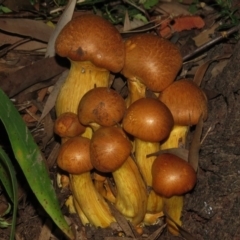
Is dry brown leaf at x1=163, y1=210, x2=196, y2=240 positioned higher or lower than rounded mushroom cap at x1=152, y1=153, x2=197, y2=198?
lower

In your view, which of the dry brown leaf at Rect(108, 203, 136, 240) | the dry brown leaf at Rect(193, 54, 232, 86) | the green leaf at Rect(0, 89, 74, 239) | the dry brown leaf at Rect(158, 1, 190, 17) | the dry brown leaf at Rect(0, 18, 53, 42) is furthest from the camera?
the dry brown leaf at Rect(158, 1, 190, 17)

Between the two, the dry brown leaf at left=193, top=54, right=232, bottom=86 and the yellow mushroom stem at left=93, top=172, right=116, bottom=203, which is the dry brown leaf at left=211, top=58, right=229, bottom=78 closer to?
the dry brown leaf at left=193, top=54, right=232, bottom=86

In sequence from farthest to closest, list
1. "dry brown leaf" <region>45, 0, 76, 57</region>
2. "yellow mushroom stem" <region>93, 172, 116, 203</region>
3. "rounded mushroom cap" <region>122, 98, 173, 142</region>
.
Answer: "dry brown leaf" <region>45, 0, 76, 57</region>, "yellow mushroom stem" <region>93, 172, 116, 203</region>, "rounded mushroom cap" <region>122, 98, 173, 142</region>

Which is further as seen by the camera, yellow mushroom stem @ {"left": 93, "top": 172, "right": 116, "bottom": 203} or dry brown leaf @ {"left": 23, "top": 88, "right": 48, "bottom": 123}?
dry brown leaf @ {"left": 23, "top": 88, "right": 48, "bottom": 123}

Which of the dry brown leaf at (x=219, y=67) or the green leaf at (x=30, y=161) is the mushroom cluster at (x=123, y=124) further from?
the dry brown leaf at (x=219, y=67)

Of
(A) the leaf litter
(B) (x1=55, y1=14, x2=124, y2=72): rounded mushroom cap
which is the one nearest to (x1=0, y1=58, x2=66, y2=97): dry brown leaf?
(A) the leaf litter

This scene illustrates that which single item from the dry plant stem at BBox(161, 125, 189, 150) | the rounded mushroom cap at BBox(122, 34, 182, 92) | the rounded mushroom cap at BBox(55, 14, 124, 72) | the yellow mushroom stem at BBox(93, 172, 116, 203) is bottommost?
the yellow mushroom stem at BBox(93, 172, 116, 203)
